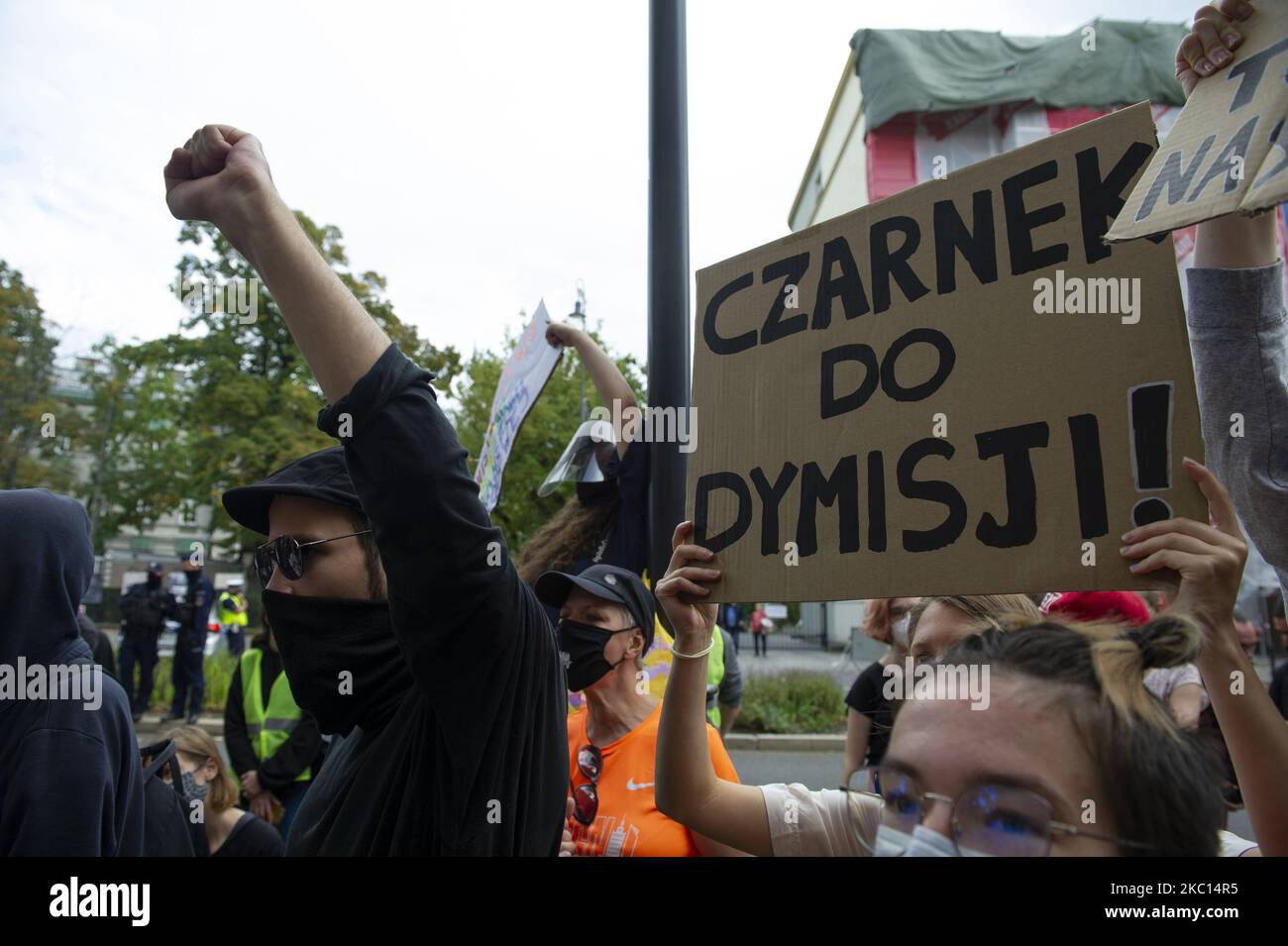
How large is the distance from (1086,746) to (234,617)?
627 inches

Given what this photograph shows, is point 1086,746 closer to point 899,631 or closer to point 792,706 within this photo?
point 899,631

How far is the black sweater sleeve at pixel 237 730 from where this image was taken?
4.57 metres

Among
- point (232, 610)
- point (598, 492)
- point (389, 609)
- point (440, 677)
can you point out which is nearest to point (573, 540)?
point (598, 492)

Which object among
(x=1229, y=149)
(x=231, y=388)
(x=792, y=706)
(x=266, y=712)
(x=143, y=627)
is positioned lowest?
(x=792, y=706)

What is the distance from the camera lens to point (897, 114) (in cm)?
1767

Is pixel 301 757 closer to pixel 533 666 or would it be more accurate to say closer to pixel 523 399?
pixel 523 399

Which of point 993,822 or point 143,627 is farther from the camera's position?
point 143,627

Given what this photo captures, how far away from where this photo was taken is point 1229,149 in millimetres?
1233

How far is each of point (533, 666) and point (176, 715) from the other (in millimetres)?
10963

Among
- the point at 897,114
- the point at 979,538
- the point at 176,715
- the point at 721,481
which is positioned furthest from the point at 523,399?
the point at 897,114

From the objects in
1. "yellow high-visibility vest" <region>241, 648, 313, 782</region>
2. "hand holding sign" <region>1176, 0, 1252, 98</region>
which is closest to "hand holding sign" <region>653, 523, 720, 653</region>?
"hand holding sign" <region>1176, 0, 1252, 98</region>

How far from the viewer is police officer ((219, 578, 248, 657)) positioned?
1388 cm

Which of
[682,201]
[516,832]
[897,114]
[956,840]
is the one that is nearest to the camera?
[956,840]

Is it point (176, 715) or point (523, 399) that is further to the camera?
point (176, 715)
